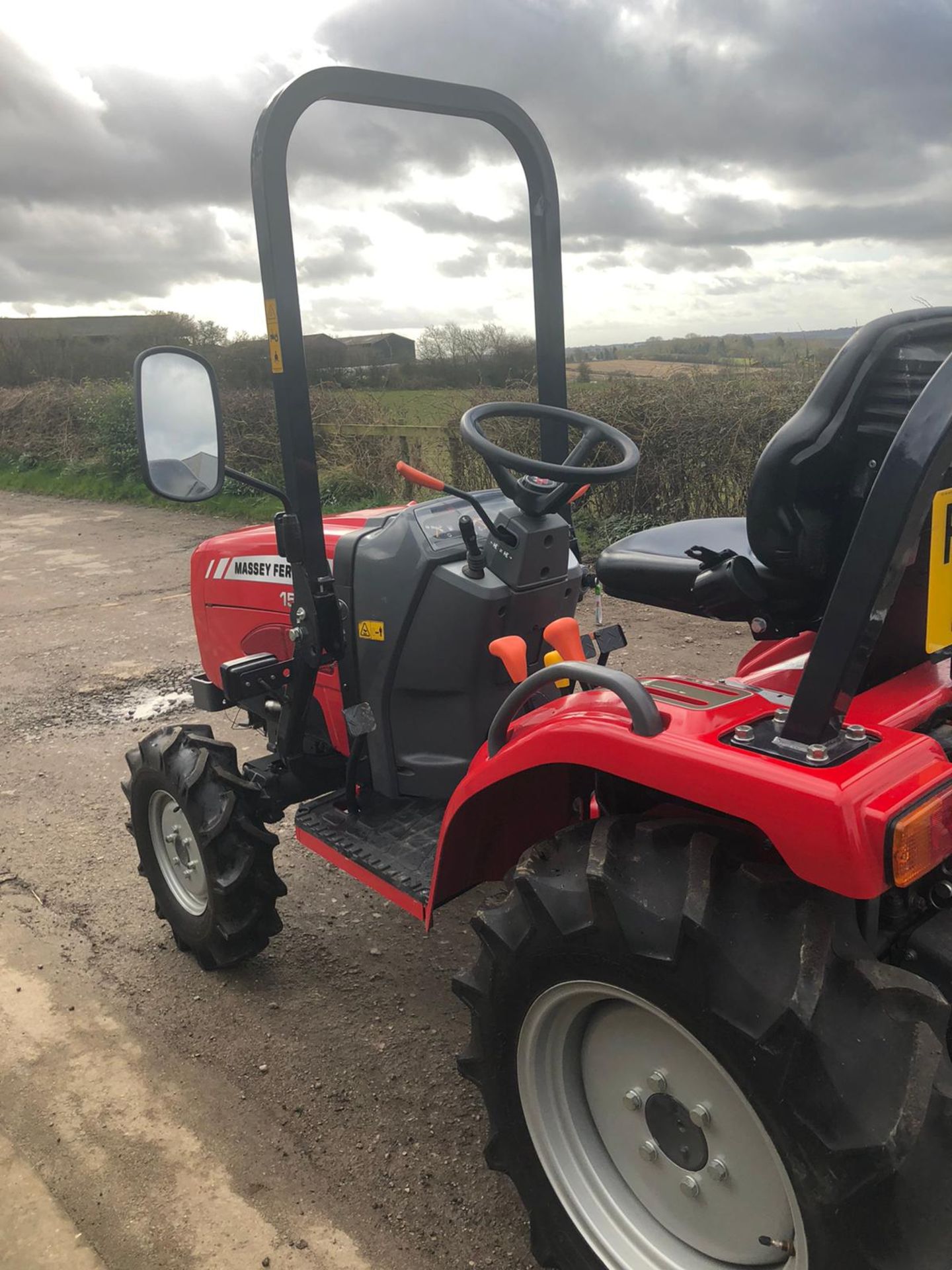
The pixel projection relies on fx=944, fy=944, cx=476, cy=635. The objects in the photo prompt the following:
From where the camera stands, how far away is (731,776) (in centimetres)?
131

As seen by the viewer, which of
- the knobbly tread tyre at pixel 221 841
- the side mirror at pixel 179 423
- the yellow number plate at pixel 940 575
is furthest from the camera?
the knobbly tread tyre at pixel 221 841

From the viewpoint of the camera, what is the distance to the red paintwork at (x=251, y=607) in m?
2.76

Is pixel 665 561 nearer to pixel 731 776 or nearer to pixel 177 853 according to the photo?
pixel 731 776

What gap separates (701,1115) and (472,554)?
133 cm

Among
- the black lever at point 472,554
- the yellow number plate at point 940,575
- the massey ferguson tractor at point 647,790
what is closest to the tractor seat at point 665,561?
the massey ferguson tractor at point 647,790

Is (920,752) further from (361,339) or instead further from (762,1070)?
(361,339)

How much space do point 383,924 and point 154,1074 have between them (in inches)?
31.0

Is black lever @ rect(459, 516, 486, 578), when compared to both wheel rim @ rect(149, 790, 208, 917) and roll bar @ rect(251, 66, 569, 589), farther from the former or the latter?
wheel rim @ rect(149, 790, 208, 917)

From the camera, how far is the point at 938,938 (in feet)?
4.72

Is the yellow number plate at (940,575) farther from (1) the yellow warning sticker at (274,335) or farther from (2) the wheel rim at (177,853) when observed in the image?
(2) the wheel rim at (177,853)

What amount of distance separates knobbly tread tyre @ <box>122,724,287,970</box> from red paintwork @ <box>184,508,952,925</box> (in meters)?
0.19

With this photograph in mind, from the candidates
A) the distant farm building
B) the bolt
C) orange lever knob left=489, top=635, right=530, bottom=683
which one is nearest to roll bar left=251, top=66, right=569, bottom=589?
orange lever knob left=489, top=635, right=530, bottom=683

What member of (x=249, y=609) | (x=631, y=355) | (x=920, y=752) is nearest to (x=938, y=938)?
(x=920, y=752)

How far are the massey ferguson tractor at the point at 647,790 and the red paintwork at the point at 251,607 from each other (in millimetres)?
137
